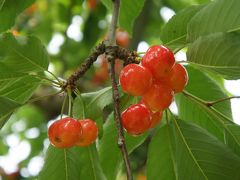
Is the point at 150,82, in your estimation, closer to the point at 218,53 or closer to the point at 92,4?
A: the point at 218,53

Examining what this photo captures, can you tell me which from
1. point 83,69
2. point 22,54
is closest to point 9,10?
point 22,54

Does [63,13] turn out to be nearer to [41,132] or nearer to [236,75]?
[41,132]

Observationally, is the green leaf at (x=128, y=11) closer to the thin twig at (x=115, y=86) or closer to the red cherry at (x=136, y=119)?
the thin twig at (x=115, y=86)

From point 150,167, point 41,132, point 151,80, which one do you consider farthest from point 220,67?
point 41,132

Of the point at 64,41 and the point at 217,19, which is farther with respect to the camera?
the point at 64,41

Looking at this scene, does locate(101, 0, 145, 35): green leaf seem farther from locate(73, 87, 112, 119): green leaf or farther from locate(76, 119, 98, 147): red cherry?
locate(76, 119, 98, 147): red cherry

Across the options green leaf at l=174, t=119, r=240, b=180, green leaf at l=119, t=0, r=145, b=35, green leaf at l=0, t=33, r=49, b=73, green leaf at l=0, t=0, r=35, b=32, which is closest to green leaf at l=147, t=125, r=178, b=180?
green leaf at l=174, t=119, r=240, b=180
